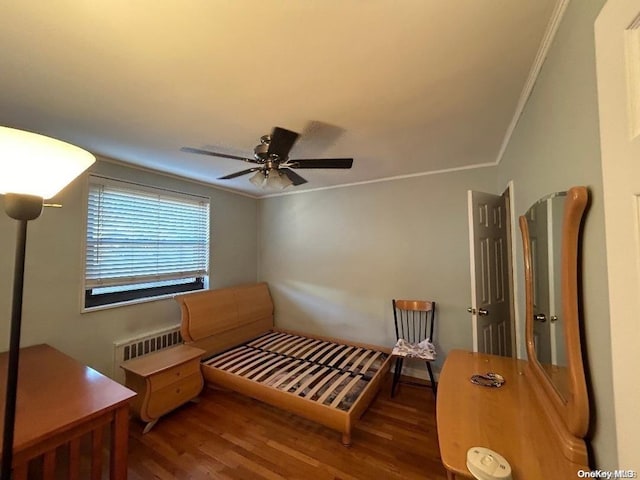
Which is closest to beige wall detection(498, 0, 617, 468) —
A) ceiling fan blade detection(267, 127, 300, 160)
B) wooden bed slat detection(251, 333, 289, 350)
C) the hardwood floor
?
ceiling fan blade detection(267, 127, 300, 160)

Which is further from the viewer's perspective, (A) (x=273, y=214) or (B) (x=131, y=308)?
(A) (x=273, y=214)

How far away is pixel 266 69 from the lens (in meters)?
1.28

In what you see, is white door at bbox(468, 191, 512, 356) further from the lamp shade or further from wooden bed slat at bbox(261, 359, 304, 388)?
the lamp shade

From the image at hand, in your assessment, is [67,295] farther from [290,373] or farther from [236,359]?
[290,373]

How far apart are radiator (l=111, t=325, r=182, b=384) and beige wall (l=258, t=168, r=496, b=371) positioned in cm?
146

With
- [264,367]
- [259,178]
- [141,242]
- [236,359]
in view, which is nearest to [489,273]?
[259,178]

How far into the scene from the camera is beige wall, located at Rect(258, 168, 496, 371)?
111 inches

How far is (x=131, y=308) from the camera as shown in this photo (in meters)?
2.64

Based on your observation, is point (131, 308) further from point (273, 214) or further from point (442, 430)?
point (442, 430)

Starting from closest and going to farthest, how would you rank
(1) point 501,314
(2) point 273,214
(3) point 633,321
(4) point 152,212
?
(3) point 633,321, (1) point 501,314, (4) point 152,212, (2) point 273,214

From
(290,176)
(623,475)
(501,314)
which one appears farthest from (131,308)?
(501,314)

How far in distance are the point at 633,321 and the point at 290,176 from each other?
1.88 metres

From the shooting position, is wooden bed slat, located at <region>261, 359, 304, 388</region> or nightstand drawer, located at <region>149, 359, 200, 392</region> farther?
wooden bed slat, located at <region>261, 359, 304, 388</region>

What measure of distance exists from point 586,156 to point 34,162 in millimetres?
1652
